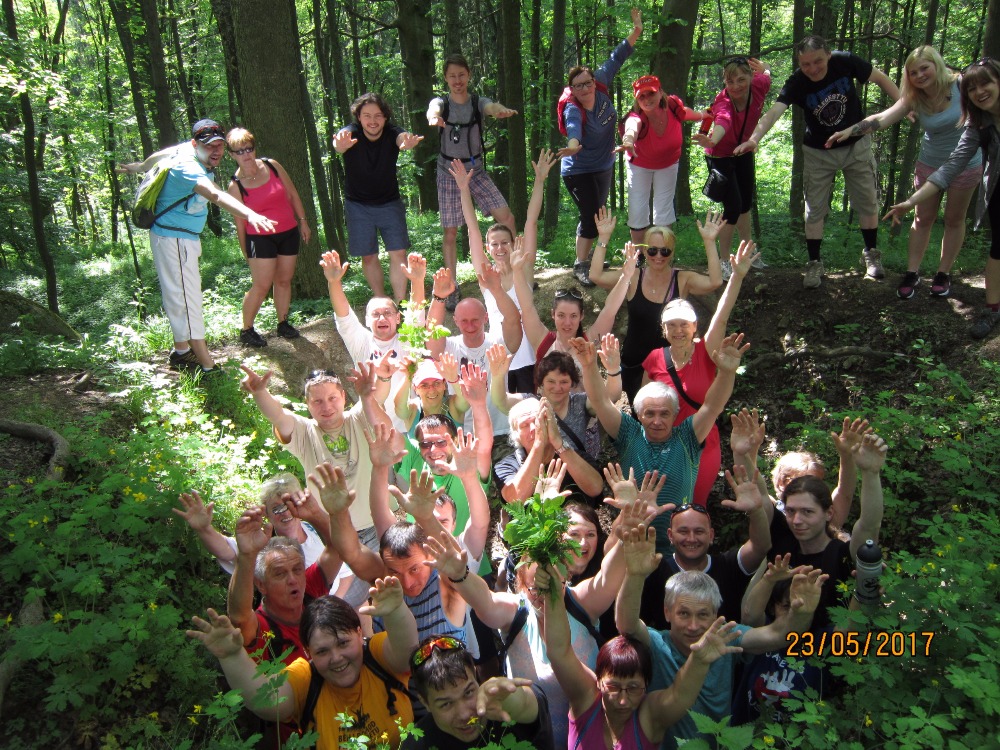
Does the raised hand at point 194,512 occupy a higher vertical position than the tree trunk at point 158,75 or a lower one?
lower

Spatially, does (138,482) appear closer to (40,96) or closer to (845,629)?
(845,629)

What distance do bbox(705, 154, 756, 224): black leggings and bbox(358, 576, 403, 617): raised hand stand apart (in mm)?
5507

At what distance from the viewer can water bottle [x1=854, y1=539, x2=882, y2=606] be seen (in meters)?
3.21

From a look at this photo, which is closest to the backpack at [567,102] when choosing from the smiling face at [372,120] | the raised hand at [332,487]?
the smiling face at [372,120]

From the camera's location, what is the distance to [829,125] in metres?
6.87

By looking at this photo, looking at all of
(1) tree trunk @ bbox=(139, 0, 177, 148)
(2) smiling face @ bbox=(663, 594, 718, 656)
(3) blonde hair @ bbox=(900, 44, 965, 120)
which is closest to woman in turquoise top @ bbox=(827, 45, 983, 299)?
(3) blonde hair @ bbox=(900, 44, 965, 120)

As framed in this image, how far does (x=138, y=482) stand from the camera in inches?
180

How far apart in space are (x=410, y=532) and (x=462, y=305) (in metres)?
2.38

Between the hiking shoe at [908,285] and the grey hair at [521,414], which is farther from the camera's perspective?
the hiking shoe at [908,285]

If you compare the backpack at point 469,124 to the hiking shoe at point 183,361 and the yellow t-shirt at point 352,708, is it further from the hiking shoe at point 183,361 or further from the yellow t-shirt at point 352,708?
the yellow t-shirt at point 352,708

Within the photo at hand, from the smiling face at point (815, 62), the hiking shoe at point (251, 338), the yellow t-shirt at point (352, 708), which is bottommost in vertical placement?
the yellow t-shirt at point (352, 708)

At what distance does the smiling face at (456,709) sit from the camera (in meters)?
2.94

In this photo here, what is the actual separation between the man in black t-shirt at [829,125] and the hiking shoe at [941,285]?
61 centimetres

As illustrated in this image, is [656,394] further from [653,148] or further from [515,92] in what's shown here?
[515,92]
